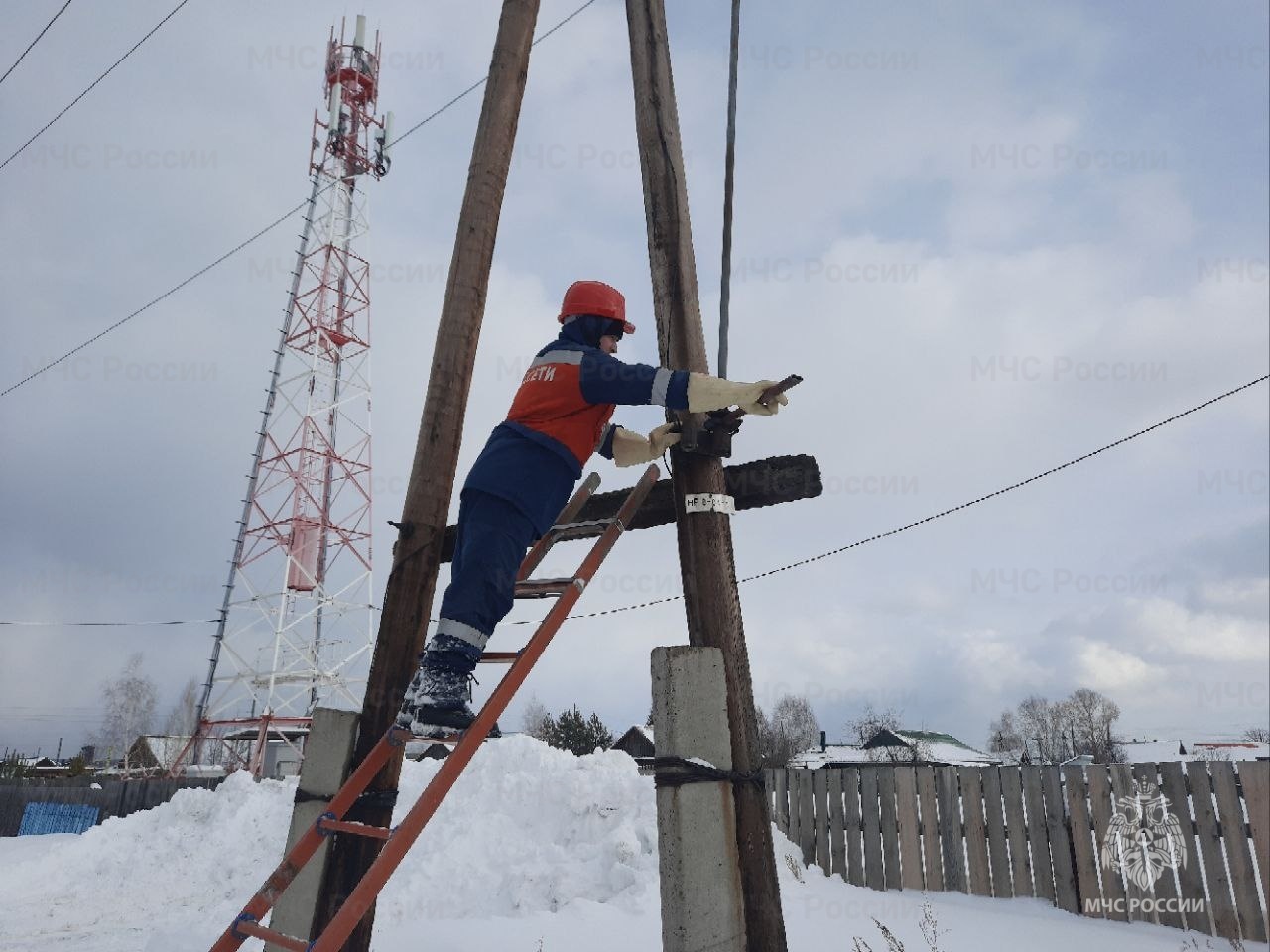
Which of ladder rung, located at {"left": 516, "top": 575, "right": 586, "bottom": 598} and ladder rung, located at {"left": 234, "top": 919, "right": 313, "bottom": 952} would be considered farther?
ladder rung, located at {"left": 516, "top": 575, "right": 586, "bottom": 598}

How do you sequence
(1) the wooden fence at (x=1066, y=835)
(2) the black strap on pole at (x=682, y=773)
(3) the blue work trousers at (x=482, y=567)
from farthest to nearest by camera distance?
(1) the wooden fence at (x=1066, y=835), (3) the blue work trousers at (x=482, y=567), (2) the black strap on pole at (x=682, y=773)

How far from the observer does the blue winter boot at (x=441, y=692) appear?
257cm

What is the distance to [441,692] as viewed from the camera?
2596 millimetres

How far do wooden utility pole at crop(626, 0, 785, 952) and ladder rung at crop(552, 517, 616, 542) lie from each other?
16.6 inches

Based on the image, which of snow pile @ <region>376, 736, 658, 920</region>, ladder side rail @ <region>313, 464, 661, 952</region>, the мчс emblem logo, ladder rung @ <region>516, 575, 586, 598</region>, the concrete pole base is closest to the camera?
ladder side rail @ <region>313, 464, 661, 952</region>

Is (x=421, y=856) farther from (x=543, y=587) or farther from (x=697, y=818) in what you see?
(x=697, y=818)

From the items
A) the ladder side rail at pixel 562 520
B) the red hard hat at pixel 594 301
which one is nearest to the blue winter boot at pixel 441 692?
the ladder side rail at pixel 562 520

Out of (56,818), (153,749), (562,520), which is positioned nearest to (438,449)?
(562,520)

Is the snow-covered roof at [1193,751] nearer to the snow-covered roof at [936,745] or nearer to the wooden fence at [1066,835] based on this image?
the snow-covered roof at [936,745]

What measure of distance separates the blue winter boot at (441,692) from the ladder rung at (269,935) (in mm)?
670

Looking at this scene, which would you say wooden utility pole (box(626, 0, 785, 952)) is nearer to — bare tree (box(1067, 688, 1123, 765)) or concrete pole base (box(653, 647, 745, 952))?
concrete pole base (box(653, 647, 745, 952))

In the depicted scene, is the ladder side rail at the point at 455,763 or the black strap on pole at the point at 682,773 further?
the black strap on pole at the point at 682,773

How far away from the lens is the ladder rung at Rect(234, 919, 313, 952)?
2.33 m

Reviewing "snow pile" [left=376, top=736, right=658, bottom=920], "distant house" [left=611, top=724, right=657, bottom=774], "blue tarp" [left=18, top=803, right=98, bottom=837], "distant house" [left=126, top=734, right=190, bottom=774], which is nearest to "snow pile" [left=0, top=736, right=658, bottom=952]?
"snow pile" [left=376, top=736, right=658, bottom=920]
